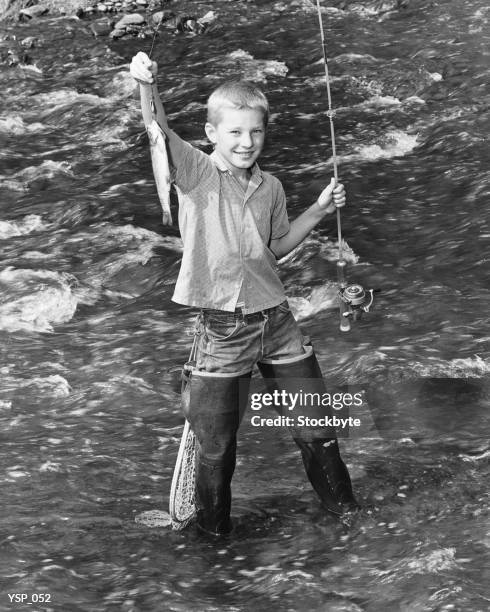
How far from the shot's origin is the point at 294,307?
8.98 meters

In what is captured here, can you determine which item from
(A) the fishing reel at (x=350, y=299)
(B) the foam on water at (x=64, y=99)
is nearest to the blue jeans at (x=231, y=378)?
(A) the fishing reel at (x=350, y=299)

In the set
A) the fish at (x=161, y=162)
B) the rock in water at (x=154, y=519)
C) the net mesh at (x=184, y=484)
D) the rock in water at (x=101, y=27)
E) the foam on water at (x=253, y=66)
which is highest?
the rock in water at (x=101, y=27)

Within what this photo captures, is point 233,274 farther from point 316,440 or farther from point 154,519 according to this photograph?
point 154,519

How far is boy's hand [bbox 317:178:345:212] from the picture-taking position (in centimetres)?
510

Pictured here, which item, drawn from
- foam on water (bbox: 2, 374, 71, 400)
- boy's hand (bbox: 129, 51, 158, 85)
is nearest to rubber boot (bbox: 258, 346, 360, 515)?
boy's hand (bbox: 129, 51, 158, 85)

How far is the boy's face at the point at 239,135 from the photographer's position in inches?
193

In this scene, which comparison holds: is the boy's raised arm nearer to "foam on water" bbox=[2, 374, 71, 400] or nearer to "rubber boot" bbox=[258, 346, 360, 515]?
"rubber boot" bbox=[258, 346, 360, 515]

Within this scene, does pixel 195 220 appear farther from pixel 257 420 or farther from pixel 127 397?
pixel 127 397

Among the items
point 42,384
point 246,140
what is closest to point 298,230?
point 246,140

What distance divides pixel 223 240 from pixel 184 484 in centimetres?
124

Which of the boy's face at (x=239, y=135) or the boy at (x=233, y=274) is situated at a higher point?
the boy's face at (x=239, y=135)

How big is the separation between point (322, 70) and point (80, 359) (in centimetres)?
771

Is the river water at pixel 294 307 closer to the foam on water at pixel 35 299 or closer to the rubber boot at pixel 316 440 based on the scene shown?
the foam on water at pixel 35 299

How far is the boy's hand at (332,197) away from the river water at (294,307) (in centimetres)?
152
